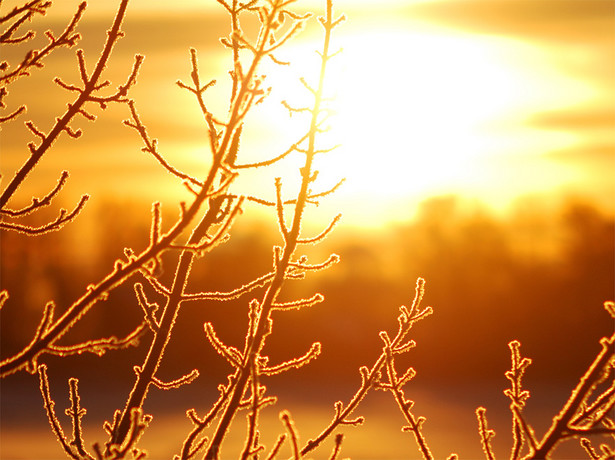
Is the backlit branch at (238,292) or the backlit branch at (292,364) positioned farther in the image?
the backlit branch at (238,292)

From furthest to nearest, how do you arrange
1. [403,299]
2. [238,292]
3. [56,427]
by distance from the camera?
[403,299]
[56,427]
[238,292]

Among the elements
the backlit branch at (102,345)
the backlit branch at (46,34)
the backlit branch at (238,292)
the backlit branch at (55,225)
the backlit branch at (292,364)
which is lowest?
the backlit branch at (292,364)

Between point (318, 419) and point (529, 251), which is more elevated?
point (529, 251)

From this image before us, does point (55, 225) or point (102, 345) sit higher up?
point (55, 225)

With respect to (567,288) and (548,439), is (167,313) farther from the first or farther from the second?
(567,288)

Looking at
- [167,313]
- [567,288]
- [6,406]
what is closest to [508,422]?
[567,288]

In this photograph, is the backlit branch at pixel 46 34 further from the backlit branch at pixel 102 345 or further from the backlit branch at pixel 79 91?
the backlit branch at pixel 102 345

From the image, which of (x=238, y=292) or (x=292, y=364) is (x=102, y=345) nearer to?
(x=238, y=292)

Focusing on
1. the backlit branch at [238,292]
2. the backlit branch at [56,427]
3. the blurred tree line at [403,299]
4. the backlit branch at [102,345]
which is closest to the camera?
the backlit branch at [102,345]

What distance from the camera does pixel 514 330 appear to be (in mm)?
37438

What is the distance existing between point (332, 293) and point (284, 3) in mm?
36953

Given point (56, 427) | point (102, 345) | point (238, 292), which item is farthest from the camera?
point (56, 427)

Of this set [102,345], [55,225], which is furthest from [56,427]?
[102,345]

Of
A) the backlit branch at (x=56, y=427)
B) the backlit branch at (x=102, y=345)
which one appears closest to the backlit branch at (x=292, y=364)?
the backlit branch at (x=102, y=345)
